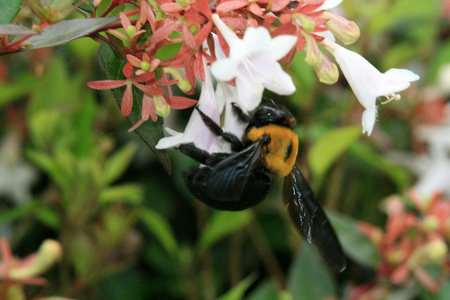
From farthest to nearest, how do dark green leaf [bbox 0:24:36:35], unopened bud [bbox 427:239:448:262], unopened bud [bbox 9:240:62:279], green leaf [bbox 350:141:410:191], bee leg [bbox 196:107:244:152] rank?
1. green leaf [bbox 350:141:410:191]
2. unopened bud [bbox 427:239:448:262]
3. unopened bud [bbox 9:240:62:279]
4. bee leg [bbox 196:107:244:152]
5. dark green leaf [bbox 0:24:36:35]

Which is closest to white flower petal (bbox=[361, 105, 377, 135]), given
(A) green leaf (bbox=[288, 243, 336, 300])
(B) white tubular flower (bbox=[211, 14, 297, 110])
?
(B) white tubular flower (bbox=[211, 14, 297, 110])

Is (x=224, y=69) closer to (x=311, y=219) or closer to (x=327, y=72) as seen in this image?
(x=327, y=72)

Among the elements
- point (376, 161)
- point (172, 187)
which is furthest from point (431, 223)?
point (172, 187)

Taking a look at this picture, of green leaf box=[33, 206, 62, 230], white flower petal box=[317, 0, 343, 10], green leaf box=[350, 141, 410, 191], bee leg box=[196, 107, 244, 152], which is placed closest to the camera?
white flower petal box=[317, 0, 343, 10]

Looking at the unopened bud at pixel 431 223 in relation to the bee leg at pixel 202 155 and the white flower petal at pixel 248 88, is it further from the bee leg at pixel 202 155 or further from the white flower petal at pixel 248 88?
the white flower petal at pixel 248 88

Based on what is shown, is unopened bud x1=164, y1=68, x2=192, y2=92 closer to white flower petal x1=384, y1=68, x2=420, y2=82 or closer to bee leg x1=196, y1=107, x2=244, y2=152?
bee leg x1=196, y1=107, x2=244, y2=152

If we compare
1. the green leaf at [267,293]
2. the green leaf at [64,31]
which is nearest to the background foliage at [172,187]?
the green leaf at [267,293]

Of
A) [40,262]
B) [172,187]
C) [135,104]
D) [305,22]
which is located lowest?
[172,187]
